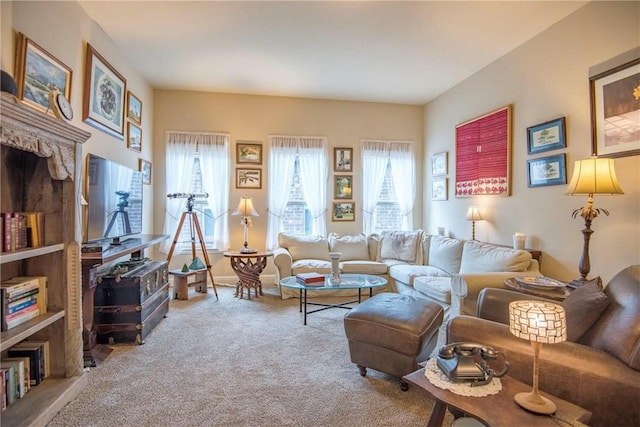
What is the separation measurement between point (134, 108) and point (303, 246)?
274cm

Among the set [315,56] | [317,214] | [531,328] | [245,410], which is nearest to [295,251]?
[317,214]

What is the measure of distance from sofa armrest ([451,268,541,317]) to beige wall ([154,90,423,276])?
2586 mm

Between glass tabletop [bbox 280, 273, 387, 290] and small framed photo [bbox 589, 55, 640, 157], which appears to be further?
glass tabletop [bbox 280, 273, 387, 290]

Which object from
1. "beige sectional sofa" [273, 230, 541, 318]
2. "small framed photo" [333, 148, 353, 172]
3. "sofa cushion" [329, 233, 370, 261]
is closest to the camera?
"beige sectional sofa" [273, 230, 541, 318]

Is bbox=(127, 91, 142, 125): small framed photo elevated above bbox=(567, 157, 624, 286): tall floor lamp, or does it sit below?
above

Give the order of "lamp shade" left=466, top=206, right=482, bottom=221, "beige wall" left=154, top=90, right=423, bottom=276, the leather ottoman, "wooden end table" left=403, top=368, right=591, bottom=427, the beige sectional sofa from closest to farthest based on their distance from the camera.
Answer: "wooden end table" left=403, top=368, right=591, bottom=427
the leather ottoman
the beige sectional sofa
"lamp shade" left=466, top=206, right=482, bottom=221
"beige wall" left=154, top=90, right=423, bottom=276

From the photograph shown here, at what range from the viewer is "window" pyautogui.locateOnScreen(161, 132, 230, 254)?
485 centimetres

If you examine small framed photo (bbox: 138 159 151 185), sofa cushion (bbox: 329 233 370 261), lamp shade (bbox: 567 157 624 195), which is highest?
small framed photo (bbox: 138 159 151 185)

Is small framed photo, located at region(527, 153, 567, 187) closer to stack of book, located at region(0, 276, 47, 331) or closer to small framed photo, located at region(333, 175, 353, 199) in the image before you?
small framed photo, located at region(333, 175, 353, 199)

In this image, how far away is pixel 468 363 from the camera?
147cm

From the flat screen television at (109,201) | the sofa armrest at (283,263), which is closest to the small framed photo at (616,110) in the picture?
the sofa armrest at (283,263)

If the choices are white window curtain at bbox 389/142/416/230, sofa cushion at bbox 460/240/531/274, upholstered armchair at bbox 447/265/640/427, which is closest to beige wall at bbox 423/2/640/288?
sofa cushion at bbox 460/240/531/274

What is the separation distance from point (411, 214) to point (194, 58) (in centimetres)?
383

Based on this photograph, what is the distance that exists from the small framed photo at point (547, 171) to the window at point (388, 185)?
2180 mm
